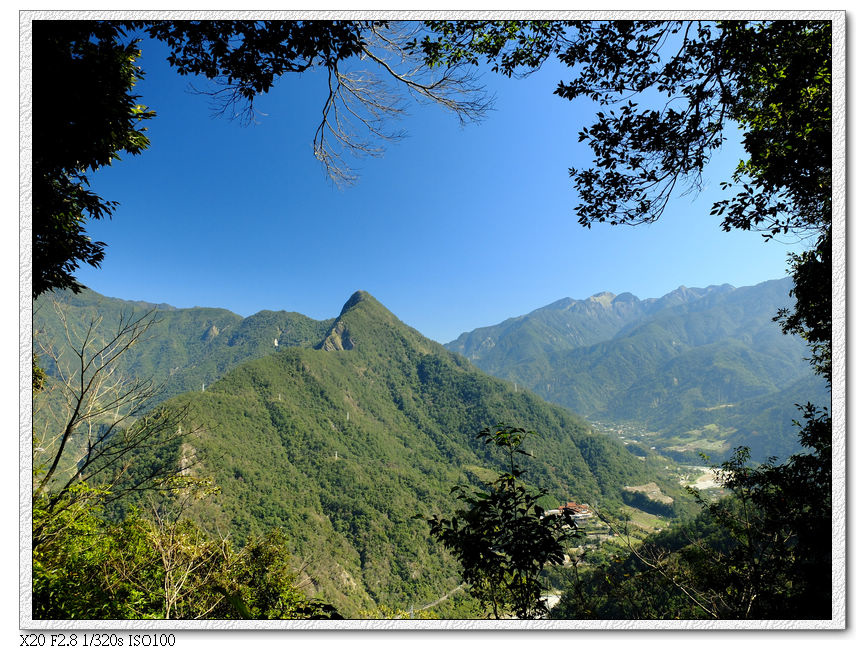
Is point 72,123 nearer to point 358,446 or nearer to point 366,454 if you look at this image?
point 366,454

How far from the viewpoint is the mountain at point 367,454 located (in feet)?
107

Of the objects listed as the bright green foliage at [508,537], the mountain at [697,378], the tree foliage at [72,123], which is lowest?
the mountain at [697,378]

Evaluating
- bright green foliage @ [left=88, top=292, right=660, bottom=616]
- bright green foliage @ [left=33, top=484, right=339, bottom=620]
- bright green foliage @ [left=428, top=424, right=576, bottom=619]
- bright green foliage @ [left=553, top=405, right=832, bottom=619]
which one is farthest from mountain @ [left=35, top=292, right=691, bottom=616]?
bright green foliage @ [left=428, top=424, right=576, bottom=619]

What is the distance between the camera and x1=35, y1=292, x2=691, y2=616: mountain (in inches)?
A: 1288

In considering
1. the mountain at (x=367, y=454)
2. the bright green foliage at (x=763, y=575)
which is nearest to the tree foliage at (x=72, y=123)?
the bright green foliage at (x=763, y=575)

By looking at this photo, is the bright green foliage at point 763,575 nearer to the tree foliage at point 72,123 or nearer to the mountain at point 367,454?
the tree foliage at point 72,123

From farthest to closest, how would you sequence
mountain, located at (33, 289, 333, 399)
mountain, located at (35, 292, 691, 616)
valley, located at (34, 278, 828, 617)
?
mountain, located at (33, 289, 333, 399), mountain, located at (35, 292, 691, 616), valley, located at (34, 278, 828, 617)

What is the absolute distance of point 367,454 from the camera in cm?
5262

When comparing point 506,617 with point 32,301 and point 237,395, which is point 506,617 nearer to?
point 32,301

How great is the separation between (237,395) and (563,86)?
201ft

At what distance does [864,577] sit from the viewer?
2.44 meters

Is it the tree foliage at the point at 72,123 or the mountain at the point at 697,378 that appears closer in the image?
the tree foliage at the point at 72,123

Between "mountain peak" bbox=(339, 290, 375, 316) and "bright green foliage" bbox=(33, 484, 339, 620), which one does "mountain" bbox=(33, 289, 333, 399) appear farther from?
"bright green foliage" bbox=(33, 484, 339, 620)
